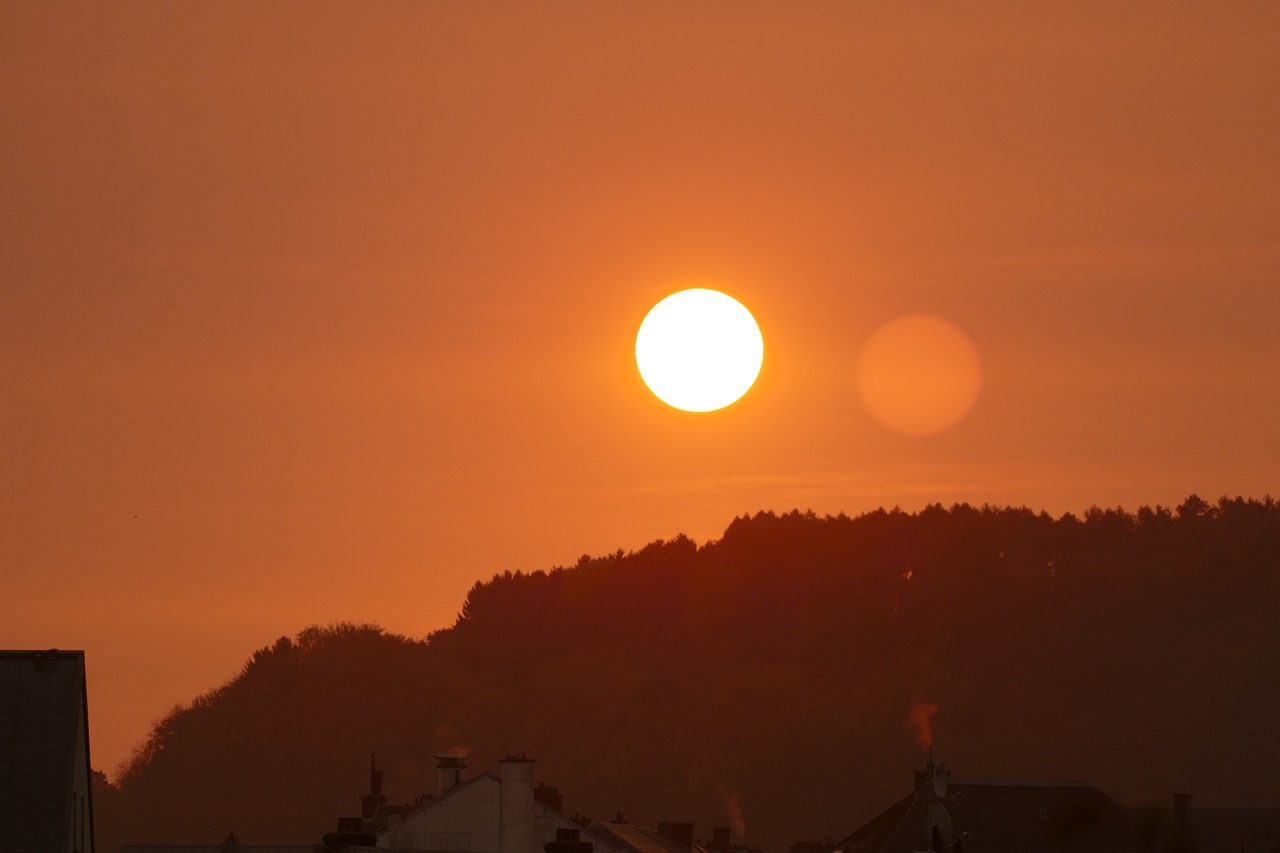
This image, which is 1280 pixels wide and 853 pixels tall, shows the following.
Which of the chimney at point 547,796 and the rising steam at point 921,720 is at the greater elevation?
the rising steam at point 921,720

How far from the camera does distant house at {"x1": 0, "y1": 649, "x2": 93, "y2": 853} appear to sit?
46.7 meters

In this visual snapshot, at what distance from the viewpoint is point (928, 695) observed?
189 m

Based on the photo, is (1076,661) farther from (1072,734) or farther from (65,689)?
(65,689)

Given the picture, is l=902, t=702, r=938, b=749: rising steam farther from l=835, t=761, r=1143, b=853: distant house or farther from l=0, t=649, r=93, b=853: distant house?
l=0, t=649, r=93, b=853: distant house

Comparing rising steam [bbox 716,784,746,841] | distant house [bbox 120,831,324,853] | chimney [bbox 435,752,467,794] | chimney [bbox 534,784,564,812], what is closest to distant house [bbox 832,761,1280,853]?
chimney [bbox 534,784,564,812]

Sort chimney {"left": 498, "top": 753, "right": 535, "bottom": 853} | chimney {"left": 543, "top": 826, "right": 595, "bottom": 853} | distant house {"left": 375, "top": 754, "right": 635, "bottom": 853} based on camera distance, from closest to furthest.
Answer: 1. chimney {"left": 543, "top": 826, "right": 595, "bottom": 853}
2. chimney {"left": 498, "top": 753, "right": 535, "bottom": 853}
3. distant house {"left": 375, "top": 754, "right": 635, "bottom": 853}

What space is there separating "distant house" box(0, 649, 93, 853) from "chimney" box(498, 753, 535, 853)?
65.7ft

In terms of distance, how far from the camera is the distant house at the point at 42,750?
46.7 m

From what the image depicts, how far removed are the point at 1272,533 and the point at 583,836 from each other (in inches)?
5503

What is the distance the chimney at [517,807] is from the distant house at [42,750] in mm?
20022

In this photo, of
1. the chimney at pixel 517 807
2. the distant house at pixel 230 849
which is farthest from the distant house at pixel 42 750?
the chimney at pixel 517 807

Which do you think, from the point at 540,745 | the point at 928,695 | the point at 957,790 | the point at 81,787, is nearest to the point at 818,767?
the point at 928,695

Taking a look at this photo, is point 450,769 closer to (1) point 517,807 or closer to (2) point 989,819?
(1) point 517,807

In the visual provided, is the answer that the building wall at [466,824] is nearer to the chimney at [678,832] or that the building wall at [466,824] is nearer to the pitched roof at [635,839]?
the pitched roof at [635,839]
